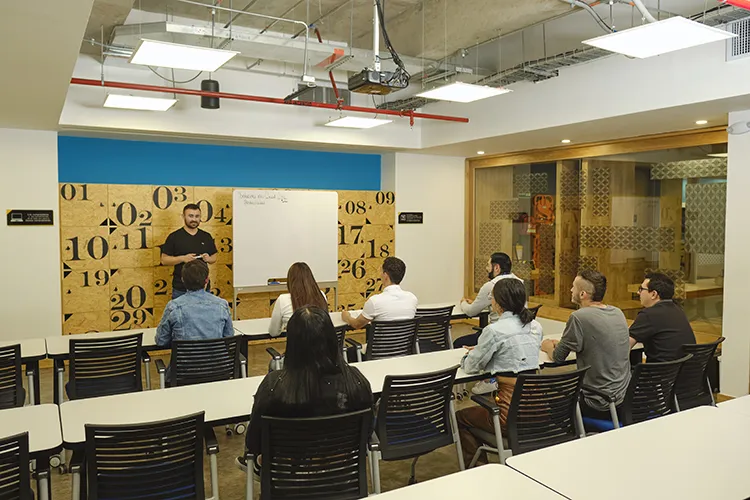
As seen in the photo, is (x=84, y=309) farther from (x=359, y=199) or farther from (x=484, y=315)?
(x=484, y=315)

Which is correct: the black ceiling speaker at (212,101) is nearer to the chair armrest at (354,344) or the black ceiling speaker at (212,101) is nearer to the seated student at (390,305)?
the seated student at (390,305)

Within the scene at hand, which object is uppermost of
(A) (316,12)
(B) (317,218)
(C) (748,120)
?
(A) (316,12)

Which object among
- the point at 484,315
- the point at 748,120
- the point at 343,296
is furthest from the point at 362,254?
the point at 748,120

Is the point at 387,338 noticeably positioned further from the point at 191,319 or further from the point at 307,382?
the point at 307,382

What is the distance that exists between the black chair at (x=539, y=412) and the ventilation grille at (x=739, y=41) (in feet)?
10.3

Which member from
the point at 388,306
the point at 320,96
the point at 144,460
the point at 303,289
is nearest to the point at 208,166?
the point at 320,96

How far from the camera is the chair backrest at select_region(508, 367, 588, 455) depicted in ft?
9.50

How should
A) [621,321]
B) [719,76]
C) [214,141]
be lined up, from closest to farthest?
[621,321]
[719,76]
[214,141]

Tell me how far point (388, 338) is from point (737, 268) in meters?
3.24

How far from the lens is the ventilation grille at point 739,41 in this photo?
442 cm

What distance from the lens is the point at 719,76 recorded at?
4637 mm

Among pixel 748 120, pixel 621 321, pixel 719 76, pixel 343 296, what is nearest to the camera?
pixel 621 321

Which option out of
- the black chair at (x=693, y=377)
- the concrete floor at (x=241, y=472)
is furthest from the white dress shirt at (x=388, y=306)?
the black chair at (x=693, y=377)

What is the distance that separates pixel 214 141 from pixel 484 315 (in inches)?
166
